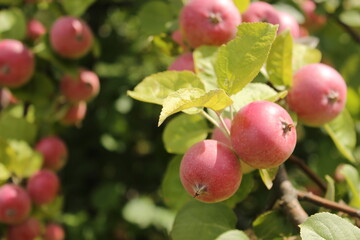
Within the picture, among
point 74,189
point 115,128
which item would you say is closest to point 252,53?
point 115,128

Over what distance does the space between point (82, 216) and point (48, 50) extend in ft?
3.31

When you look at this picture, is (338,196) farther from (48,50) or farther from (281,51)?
(48,50)

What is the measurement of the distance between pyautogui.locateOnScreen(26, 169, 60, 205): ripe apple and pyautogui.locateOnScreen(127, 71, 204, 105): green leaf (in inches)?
29.7

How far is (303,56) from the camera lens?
127 cm

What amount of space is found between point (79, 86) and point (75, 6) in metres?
0.30

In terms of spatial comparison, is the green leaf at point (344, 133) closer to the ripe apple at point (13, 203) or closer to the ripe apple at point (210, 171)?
the ripe apple at point (210, 171)

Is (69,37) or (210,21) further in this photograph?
(69,37)

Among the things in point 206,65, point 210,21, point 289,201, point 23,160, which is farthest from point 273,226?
point 23,160

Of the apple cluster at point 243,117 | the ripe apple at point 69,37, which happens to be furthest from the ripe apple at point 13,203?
the apple cluster at point 243,117

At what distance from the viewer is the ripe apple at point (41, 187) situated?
5.39 feet

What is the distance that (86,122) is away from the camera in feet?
7.95

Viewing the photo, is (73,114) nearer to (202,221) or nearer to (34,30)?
(34,30)

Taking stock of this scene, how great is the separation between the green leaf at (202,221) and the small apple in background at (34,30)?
3.41 ft

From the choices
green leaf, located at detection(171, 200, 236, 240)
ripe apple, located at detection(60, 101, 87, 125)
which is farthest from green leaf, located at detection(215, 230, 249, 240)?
ripe apple, located at detection(60, 101, 87, 125)
